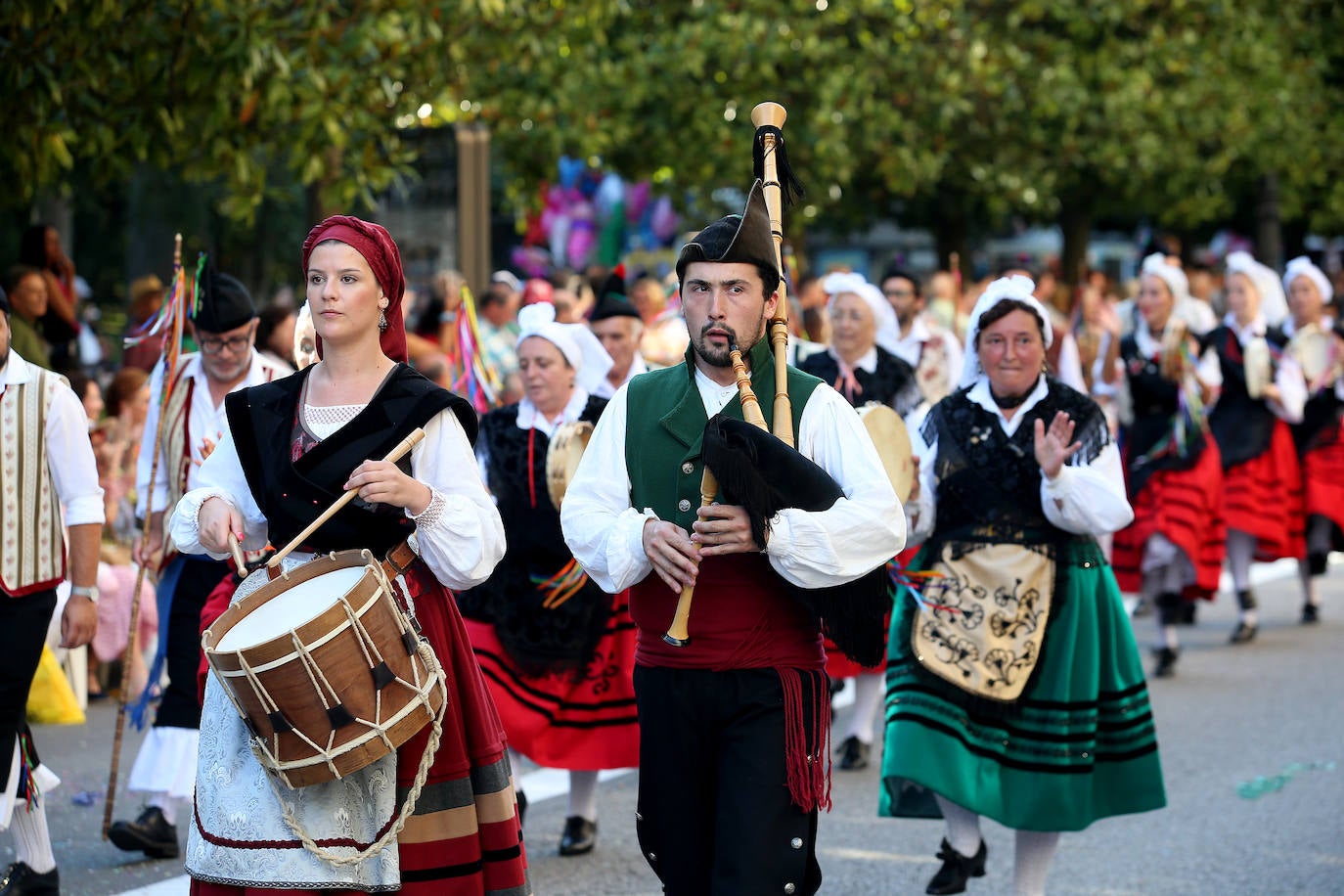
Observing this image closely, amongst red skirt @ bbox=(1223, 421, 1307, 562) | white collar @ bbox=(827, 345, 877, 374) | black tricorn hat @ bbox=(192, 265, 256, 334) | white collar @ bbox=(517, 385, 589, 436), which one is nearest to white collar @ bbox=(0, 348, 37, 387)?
black tricorn hat @ bbox=(192, 265, 256, 334)

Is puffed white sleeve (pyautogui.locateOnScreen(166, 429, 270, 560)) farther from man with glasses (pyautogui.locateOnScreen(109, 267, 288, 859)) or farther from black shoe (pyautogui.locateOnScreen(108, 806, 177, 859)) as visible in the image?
black shoe (pyautogui.locateOnScreen(108, 806, 177, 859))

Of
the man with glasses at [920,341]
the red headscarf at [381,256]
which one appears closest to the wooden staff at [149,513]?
the red headscarf at [381,256]

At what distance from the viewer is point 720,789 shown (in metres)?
4.32

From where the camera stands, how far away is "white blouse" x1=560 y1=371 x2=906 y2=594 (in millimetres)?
4133

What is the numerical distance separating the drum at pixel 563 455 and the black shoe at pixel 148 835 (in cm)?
182

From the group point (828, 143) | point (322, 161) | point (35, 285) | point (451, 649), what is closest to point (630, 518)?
point (451, 649)

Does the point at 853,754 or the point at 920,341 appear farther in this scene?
the point at 920,341

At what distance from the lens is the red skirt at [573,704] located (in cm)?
661

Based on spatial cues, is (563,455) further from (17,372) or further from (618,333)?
(17,372)

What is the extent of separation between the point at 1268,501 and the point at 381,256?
824 cm

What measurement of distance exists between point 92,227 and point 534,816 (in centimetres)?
1963

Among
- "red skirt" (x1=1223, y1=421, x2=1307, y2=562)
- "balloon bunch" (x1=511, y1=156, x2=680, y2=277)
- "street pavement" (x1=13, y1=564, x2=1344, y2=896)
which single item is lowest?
"street pavement" (x1=13, y1=564, x2=1344, y2=896)

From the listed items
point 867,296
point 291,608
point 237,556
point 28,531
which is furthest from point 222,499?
point 867,296

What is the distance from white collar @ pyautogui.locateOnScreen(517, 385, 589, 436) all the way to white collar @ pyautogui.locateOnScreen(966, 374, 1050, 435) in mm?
1541
